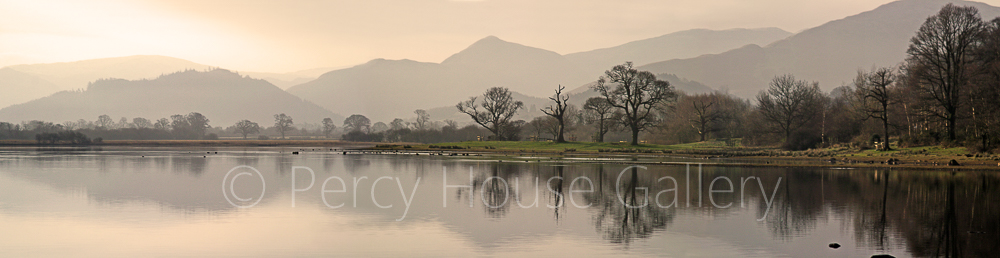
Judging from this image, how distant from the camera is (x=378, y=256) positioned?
14156 millimetres

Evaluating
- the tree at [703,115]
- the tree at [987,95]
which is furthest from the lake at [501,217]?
the tree at [703,115]

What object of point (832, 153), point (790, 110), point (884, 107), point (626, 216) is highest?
point (790, 110)

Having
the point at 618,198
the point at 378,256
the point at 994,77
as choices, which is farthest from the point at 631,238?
the point at 994,77

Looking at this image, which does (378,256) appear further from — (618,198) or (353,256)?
(618,198)

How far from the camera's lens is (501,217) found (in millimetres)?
20391

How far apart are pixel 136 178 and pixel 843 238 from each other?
3464 centimetres

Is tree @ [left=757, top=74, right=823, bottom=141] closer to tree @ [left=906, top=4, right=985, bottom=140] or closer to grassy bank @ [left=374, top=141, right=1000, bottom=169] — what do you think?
grassy bank @ [left=374, top=141, right=1000, bottom=169]

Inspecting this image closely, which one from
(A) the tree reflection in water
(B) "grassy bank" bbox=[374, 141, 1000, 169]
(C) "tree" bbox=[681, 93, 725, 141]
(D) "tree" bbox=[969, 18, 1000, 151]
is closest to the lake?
(A) the tree reflection in water

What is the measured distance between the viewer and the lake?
A: 15219mm

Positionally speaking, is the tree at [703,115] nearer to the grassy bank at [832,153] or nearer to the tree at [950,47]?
the grassy bank at [832,153]

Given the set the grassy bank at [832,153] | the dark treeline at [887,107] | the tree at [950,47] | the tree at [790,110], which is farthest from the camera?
the tree at [790,110]

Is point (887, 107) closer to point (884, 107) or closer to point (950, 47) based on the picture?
point (884, 107)

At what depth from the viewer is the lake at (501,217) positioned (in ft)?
49.9

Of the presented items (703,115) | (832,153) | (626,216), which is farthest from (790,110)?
(626,216)
